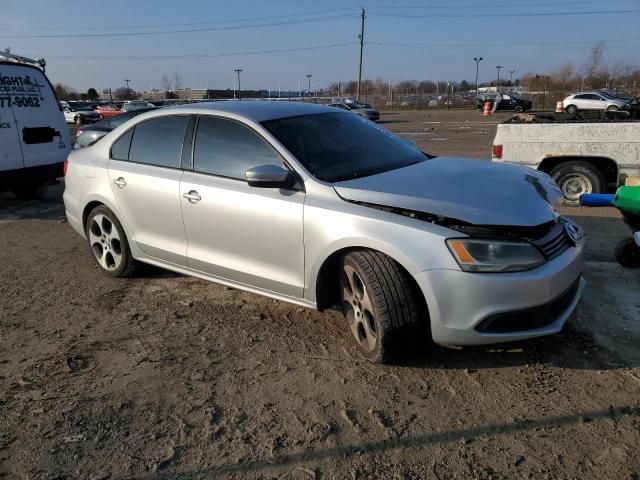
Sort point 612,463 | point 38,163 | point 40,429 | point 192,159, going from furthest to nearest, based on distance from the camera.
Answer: point 38,163 < point 192,159 < point 40,429 < point 612,463

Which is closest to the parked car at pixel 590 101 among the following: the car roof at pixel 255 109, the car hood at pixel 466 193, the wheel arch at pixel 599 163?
the wheel arch at pixel 599 163

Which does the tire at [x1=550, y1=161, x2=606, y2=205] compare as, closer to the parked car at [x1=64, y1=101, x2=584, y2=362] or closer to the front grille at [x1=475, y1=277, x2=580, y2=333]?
the parked car at [x1=64, y1=101, x2=584, y2=362]

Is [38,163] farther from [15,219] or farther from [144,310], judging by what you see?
[144,310]

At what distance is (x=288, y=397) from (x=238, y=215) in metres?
1.39

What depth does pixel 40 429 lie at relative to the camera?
9.48 feet

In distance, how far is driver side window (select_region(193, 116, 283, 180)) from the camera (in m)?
3.95

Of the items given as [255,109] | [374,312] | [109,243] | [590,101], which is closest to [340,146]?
[255,109]

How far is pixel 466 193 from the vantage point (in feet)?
11.1

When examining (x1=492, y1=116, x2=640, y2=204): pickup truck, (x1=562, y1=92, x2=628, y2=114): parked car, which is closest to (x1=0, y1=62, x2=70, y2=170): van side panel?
(x1=492, y1=116, x2=640, y2=204): pickup truck

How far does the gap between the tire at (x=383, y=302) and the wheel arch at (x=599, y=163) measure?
211 inches

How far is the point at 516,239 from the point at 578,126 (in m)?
5.27

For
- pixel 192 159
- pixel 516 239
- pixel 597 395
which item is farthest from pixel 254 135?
pixel 597 395

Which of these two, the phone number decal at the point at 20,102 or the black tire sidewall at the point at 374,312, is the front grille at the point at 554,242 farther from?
the phone number decal at the point at 20,102

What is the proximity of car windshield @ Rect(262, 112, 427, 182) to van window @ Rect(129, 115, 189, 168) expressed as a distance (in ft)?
2.93
